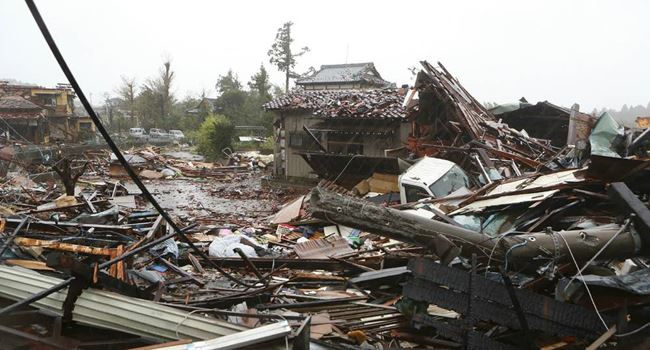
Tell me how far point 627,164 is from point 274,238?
6.90 metres

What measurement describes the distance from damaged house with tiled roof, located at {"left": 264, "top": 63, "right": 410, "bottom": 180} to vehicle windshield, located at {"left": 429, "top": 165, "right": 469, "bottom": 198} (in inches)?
144

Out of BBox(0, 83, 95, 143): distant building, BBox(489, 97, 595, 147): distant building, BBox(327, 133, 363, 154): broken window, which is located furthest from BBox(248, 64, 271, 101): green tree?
BBox(489, 97, 595, 147): distant building

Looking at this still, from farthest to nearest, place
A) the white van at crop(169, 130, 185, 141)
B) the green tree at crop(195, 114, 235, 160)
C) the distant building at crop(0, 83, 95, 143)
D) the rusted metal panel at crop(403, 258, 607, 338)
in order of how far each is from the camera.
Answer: the white van at crop(169, 130, 185, 141) → the distant building at crop(0, 83, 95, 143) → the green tree at crop(195, 114, 235, 160) → the rusted metal panel at crop(403, 258, 607, 338)

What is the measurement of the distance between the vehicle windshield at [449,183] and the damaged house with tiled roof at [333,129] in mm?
3648

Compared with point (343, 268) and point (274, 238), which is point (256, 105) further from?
point (343, 268)

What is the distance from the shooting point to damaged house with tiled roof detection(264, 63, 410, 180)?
16219mm

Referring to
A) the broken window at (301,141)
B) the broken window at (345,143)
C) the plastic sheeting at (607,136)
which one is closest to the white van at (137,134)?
the broken window at (301,141)

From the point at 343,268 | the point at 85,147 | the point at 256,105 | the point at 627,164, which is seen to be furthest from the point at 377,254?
the point at 256,105

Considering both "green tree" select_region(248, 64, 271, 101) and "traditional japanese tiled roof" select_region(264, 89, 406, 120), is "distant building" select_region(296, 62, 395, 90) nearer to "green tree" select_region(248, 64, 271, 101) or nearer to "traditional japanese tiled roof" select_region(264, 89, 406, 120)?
"green tree" select_region(248, 64, 271, 101)

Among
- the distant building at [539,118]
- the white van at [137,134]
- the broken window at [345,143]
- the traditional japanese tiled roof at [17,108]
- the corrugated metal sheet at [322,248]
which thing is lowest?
the corrugated metal sheet at [322,248]

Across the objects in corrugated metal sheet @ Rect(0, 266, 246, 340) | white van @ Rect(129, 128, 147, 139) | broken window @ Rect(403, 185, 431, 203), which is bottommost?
corrugated metal sheet @ Rect(0, 266, 246, 340)

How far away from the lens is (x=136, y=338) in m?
3.24

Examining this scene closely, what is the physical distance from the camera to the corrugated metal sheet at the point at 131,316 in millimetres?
3119

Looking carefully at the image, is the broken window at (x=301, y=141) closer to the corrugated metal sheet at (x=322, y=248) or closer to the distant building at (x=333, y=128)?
the distant building at (x=333, y=128)
